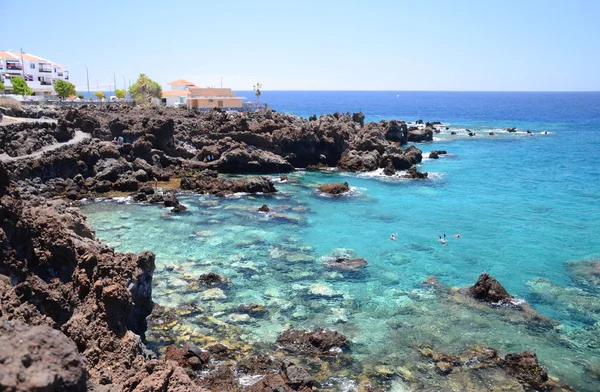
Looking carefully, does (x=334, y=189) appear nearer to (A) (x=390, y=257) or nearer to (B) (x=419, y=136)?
(A) (x=390, y=257)

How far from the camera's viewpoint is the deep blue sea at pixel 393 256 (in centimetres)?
2308

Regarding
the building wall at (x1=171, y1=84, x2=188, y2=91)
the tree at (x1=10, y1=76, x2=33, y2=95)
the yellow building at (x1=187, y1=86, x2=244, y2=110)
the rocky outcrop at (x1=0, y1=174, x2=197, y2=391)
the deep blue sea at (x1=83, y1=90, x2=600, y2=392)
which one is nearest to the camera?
the rocky outcrop at (x1=0, y1=174, x2=197, y2=391)

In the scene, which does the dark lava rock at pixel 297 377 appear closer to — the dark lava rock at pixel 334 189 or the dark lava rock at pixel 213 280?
the dark lava rock at pixel 213 280

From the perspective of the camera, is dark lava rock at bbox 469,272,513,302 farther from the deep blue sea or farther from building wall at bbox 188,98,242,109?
building wall at bbox 188,98,242,109

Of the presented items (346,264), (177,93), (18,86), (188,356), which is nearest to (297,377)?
(188,356)

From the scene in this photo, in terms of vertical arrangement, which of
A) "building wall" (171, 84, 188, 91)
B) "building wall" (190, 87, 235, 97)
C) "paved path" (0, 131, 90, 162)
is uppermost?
"building wall" (171, 84, 188, 91)

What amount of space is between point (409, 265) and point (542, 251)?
36.6ft

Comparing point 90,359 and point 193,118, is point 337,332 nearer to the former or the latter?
point 90,359

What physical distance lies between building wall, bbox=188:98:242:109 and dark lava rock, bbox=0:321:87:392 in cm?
9506

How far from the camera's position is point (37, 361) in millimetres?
6969

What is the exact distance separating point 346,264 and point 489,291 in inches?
356

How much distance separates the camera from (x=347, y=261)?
106 ft

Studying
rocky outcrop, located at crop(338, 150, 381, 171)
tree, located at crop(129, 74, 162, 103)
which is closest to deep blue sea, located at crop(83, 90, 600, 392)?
rocky outcrop, located at crop(338, 150, 381, 171)

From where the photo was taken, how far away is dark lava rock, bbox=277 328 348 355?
69.8 ft
